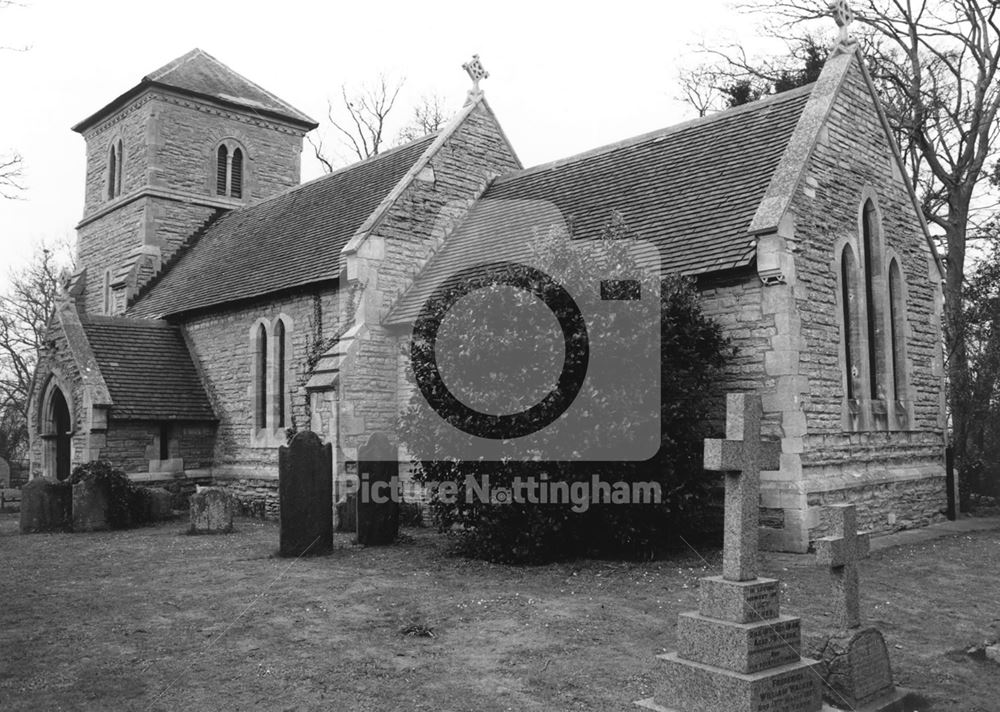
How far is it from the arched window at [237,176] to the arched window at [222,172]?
0.17 meters

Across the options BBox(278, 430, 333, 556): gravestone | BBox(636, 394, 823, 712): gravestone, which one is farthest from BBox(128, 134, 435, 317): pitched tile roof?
BBox(636, 394, 823, 712): gravestone

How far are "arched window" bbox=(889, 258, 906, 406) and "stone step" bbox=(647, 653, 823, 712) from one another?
9552 mm

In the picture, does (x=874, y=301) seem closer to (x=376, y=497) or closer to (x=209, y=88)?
(x=376, y=497)

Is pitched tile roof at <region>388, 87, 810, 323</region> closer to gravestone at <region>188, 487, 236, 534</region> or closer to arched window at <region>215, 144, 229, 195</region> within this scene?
gravestone at <region>188, 487, 236, 534</region>

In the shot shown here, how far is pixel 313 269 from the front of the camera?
53.8ft

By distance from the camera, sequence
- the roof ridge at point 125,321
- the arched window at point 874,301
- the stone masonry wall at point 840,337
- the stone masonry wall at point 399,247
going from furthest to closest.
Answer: the roof ridge at point 125,321, the stone masonry wall at point 399,247, the arched window at point 874,301, the stone masonry wall at point 840,337

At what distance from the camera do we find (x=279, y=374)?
A: 1730 centimetres

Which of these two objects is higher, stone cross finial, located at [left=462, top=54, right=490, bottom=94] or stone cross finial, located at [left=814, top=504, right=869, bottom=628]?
stone cross finial, located at [left=462, top=54, right=490, bottom=94]

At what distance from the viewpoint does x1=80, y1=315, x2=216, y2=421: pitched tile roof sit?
1748 cm

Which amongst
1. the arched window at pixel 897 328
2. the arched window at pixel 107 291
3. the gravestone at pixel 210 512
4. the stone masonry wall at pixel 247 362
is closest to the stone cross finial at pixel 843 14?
the arched window at pixel 897 328

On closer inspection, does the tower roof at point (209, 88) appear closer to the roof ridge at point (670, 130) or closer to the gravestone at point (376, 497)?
the roof ridge at point (670, 130)

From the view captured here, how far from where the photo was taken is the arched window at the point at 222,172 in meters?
25.2

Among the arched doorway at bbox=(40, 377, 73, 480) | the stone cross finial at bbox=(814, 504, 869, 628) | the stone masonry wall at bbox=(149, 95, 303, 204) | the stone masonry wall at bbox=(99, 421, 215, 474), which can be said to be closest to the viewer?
the stone cross finial at bbox=(814, 504, 869, 628)

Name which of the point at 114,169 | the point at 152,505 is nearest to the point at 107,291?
the point at 114,169
